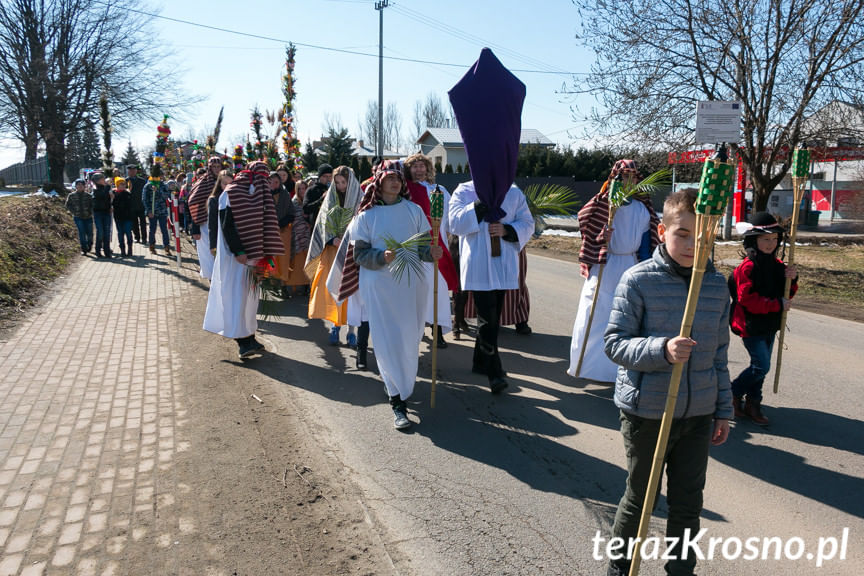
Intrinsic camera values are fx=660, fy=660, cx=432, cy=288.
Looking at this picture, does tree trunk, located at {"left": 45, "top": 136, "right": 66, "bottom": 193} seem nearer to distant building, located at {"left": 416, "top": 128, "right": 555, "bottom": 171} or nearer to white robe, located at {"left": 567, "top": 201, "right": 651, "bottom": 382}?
distant building, located at {"left": 416, "top": 128, "right": 555, "bottom": 171}

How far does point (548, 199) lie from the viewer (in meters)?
6.27

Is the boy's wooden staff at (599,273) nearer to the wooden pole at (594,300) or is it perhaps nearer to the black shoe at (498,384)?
the wooden pole at (594,300)

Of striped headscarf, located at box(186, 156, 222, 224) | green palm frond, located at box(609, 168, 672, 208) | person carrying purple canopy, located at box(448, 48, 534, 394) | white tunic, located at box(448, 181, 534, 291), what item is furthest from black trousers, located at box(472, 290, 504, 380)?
striped headscarf, located at box(186, 156, 222, 224)

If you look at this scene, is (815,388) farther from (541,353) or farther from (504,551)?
(504,551)

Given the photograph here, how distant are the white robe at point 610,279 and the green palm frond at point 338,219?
2.74 m

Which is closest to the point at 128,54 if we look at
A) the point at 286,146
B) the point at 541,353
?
the point at 286,146

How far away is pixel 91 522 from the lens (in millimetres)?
3770

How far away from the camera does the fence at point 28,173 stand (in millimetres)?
39375

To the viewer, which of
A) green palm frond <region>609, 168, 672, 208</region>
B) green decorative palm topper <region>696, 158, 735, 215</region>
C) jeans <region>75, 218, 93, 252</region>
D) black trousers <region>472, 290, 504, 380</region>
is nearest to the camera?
green decorative palm topper <region>696, 158, 735, 215</region>

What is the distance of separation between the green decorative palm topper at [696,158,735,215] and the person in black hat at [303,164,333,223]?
810cm

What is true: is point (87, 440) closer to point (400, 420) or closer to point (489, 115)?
point (400, 420)

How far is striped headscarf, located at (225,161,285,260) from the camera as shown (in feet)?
23.3

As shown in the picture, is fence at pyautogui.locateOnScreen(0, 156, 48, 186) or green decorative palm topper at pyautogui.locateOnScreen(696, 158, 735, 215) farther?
fence at pyautogui.locateOnScreen(0, 156, 48, 186)

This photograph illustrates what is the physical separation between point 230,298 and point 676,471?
5.48 meters
